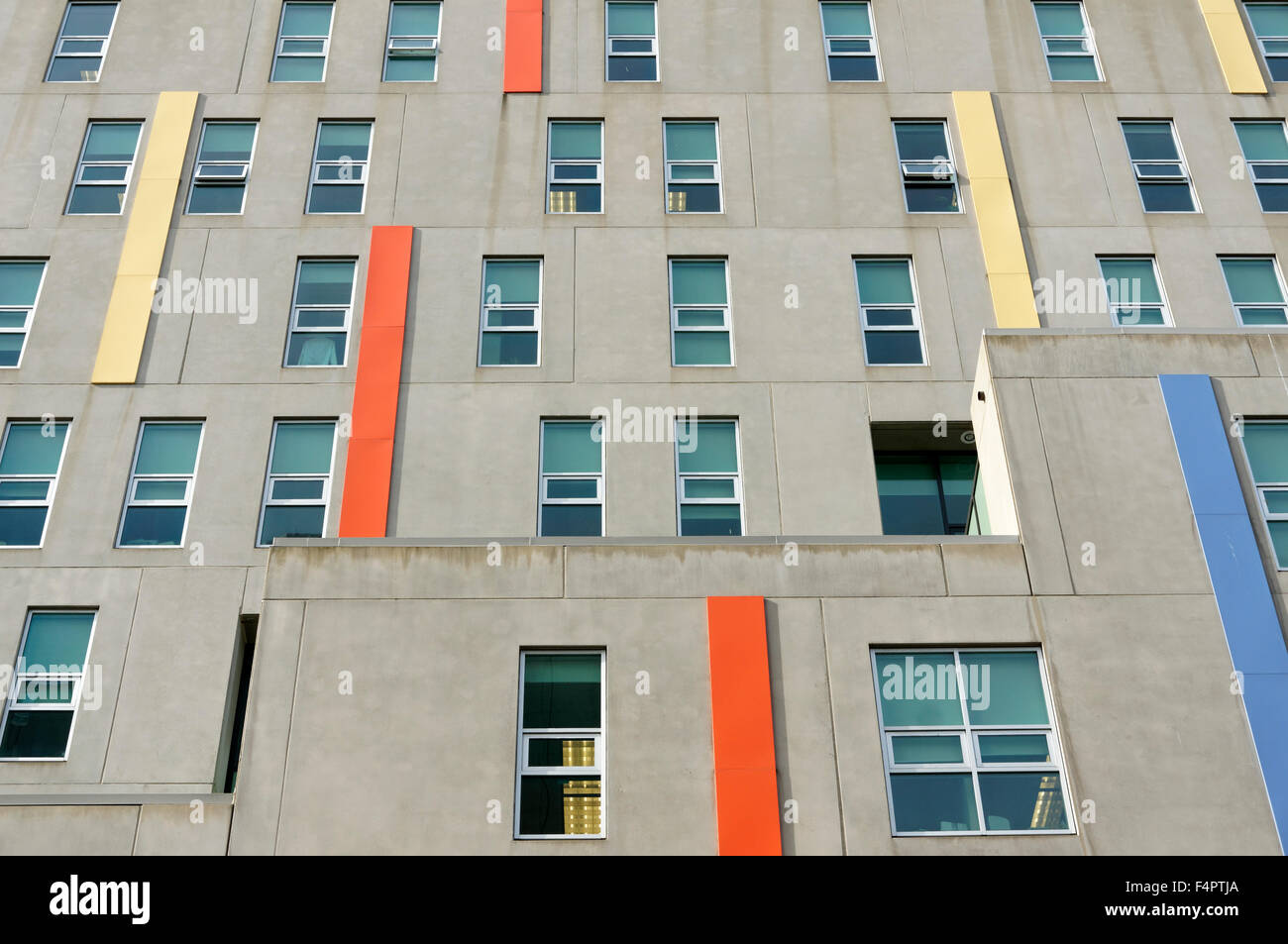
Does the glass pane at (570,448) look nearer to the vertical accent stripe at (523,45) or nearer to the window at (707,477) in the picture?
the window at (707,477)

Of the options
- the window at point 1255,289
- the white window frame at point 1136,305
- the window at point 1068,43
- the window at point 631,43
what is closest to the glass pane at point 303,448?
the window at point 631,43

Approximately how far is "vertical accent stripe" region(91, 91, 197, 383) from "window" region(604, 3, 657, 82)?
8275mm

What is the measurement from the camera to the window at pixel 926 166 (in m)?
24.2

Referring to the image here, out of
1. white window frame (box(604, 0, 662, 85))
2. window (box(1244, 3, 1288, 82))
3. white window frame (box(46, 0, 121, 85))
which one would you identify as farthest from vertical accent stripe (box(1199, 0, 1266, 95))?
white window frame (box(46, 0, 121, 85))

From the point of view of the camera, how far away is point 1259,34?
26859mm

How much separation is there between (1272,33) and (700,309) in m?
14.1

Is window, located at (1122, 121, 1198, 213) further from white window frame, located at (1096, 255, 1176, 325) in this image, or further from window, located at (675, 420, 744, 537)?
window, located at (675, 420, 744, 537)

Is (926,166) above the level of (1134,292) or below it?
above

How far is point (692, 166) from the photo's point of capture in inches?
971

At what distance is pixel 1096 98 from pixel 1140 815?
1636 centimetres

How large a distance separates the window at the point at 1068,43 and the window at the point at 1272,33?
3517 millimetres

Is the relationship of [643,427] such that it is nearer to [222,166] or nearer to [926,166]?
[926,166]

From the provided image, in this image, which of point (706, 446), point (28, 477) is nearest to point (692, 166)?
point (706, 446)
